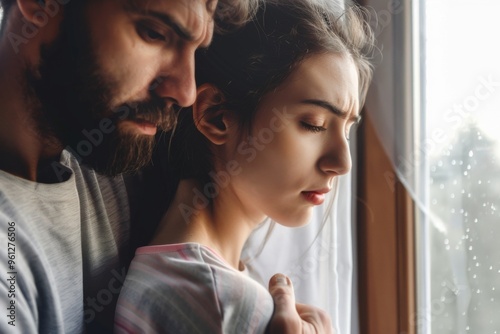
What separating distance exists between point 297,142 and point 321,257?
0.98 feet

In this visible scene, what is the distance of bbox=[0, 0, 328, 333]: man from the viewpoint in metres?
0.67

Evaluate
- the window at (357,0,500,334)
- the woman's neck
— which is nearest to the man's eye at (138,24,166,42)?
the woman's neck

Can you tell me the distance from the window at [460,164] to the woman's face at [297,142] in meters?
0.28

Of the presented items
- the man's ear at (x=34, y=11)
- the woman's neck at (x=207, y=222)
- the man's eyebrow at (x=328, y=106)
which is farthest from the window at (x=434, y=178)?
the man's ear at (x=34, y=11)

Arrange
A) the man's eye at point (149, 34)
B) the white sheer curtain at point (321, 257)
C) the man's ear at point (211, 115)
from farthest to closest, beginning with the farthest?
1. the white sheer curtain at point (321, 257)
2. the man's ear at point (211, 115)
3. the man's eye at point (149, 34)

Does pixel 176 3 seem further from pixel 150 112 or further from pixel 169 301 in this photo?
pixel 169 301

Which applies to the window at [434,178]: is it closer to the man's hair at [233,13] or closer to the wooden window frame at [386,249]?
the wooden window frame at [386,249]

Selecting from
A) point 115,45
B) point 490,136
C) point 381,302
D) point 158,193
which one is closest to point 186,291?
point 158,193

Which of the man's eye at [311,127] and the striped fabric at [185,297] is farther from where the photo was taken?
the man's eye at [311,127]

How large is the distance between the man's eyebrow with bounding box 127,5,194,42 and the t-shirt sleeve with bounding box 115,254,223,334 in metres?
0.32

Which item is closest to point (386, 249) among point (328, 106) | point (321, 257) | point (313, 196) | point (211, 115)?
point (321, 257)

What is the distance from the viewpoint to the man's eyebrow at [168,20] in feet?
2.42

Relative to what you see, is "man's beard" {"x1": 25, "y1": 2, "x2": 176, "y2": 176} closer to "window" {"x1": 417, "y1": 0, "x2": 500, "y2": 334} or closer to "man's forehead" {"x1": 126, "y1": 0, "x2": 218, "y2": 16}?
"man's forehead" {"x1": 126, "y1": 0, "x2": 218, "y2": 16}

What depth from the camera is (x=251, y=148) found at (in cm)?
90
